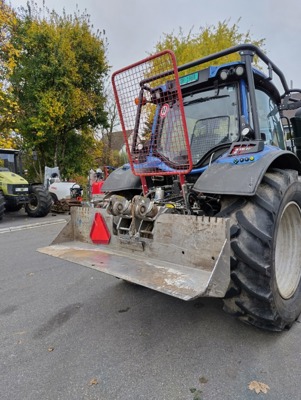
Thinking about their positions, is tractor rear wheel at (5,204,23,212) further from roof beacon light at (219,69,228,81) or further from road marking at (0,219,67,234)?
roof beacon light at (219,69,228,81)

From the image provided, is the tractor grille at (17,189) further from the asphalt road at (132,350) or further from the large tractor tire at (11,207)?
the asphalt road at (132,350)

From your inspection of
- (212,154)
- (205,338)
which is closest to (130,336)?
(205,338)

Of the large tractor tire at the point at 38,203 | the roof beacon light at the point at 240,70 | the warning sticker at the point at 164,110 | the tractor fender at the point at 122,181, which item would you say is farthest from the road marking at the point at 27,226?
the roof beacon light at the point at 240,70

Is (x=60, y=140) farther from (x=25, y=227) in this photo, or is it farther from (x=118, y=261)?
(x=118, y=261)

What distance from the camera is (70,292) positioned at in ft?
12.0

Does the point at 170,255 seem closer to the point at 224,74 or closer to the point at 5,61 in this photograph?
the point at 224,74

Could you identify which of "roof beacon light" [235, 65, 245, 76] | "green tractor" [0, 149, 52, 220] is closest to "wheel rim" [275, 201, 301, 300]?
"roof beacon light" [235, 65, 245, 76]

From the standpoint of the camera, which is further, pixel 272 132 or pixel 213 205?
pixel 272 132

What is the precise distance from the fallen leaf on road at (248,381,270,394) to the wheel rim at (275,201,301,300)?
0.93 m

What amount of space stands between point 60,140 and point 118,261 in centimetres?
1471

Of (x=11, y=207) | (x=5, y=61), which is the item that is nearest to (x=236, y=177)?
(x=11, y=207)

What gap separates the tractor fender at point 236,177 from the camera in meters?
2.17

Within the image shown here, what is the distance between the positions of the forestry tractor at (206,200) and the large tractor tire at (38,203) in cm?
723

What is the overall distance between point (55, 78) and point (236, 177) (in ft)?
46.0
